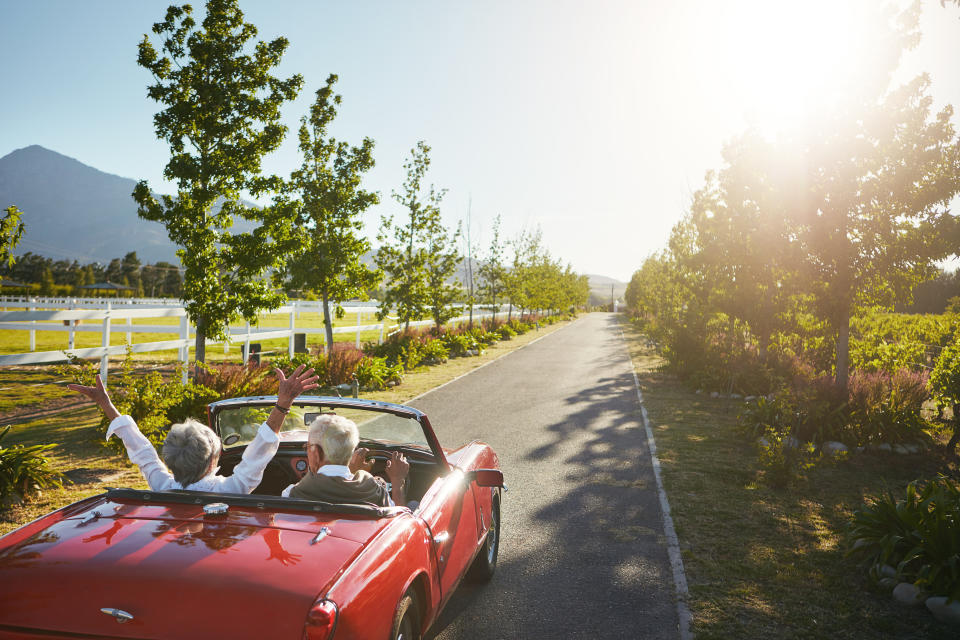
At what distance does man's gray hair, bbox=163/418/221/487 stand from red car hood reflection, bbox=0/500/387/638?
35 cm

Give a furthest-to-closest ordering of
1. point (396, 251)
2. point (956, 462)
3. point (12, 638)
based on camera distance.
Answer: point (396, 251) → point (956, 462) → point (12, 638)

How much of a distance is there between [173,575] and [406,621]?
1.07 m

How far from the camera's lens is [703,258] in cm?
1582

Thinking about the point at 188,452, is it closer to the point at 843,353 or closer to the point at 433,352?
the point at 843,353

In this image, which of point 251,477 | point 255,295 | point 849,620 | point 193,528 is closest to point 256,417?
point 251,477

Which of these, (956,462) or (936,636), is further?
(956,462)

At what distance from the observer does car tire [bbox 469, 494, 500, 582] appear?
4.54 metres

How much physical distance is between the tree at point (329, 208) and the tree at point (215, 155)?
162 inches

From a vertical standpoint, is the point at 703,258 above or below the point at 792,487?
above

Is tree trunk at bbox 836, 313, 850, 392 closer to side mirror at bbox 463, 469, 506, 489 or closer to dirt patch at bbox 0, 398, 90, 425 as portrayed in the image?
side mirror at bbox 463, 469, 506, 489

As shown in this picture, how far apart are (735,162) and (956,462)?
842 centimetres

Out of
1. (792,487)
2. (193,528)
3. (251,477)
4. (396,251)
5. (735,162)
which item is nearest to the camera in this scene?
(193,528)

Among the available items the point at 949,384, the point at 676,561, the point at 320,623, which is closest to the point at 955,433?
the point at 949,384

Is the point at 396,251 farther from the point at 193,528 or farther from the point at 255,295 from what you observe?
the point at 193,528
